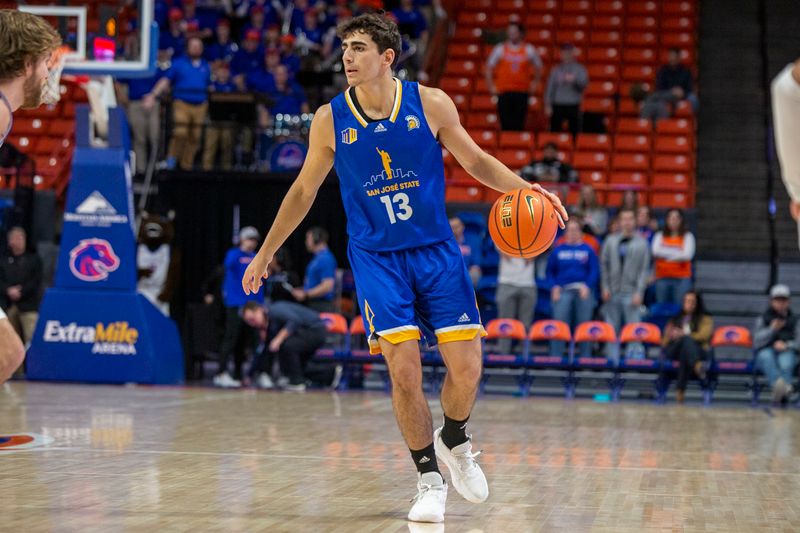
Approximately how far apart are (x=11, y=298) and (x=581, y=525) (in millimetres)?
10852

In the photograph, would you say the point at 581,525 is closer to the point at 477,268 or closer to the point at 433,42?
the point at 477,268

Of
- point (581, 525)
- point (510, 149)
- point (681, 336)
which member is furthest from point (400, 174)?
point (510, 149)

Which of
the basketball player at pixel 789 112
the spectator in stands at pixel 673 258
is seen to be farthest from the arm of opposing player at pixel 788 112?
the spectator in stands at pixel 673 258

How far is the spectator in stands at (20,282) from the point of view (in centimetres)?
1436

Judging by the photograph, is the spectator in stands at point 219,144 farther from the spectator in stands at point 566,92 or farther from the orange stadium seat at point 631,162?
the orange stadium seat at point 631,162

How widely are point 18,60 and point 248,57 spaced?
47.4 ft

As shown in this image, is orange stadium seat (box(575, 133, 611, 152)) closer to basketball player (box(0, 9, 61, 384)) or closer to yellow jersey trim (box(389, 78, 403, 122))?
yellow jersey trim (box(389, 78, 403, 122))

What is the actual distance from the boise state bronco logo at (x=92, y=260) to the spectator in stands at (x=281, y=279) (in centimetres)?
188

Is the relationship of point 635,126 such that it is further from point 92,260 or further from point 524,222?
point 524,222

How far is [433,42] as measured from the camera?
64.3 ft

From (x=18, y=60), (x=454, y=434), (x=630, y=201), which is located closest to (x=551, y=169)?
(x=630, y=201)

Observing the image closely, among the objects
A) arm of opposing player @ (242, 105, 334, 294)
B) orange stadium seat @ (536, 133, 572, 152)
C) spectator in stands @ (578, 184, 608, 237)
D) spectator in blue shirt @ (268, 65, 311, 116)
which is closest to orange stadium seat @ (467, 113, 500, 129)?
orange stadium seat @ (536, 133, 572, 152)

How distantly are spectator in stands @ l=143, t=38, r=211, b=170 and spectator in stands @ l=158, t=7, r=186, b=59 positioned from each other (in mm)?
1554

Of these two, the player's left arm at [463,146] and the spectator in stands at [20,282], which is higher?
the player's left arm at [463,146]
